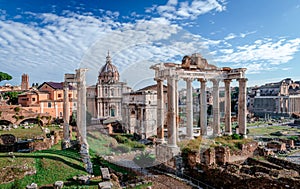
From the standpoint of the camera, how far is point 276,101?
89312mm

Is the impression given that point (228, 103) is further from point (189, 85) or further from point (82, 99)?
point (82, 99)

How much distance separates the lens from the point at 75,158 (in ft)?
55.6

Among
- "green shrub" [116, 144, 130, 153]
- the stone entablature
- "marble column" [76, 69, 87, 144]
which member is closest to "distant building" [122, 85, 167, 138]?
the stone entablature

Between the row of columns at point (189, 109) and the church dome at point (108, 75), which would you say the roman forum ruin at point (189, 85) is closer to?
the row of columns at point (189, 109)

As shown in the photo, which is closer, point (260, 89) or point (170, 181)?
point (170, 181)

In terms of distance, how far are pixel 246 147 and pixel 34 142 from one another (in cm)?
1971

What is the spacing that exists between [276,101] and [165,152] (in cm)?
8601

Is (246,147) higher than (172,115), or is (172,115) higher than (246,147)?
(172,115)

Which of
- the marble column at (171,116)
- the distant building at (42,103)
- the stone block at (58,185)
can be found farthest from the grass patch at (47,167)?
the distant building at (42,103)

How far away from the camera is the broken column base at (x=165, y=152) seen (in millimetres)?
16969

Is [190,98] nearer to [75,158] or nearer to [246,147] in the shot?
[246,147]

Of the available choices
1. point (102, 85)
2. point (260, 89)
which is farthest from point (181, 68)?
point (260, 89)

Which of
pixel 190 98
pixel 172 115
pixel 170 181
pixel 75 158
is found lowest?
pixel 170 181

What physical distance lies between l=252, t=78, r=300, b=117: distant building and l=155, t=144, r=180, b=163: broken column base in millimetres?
78519
